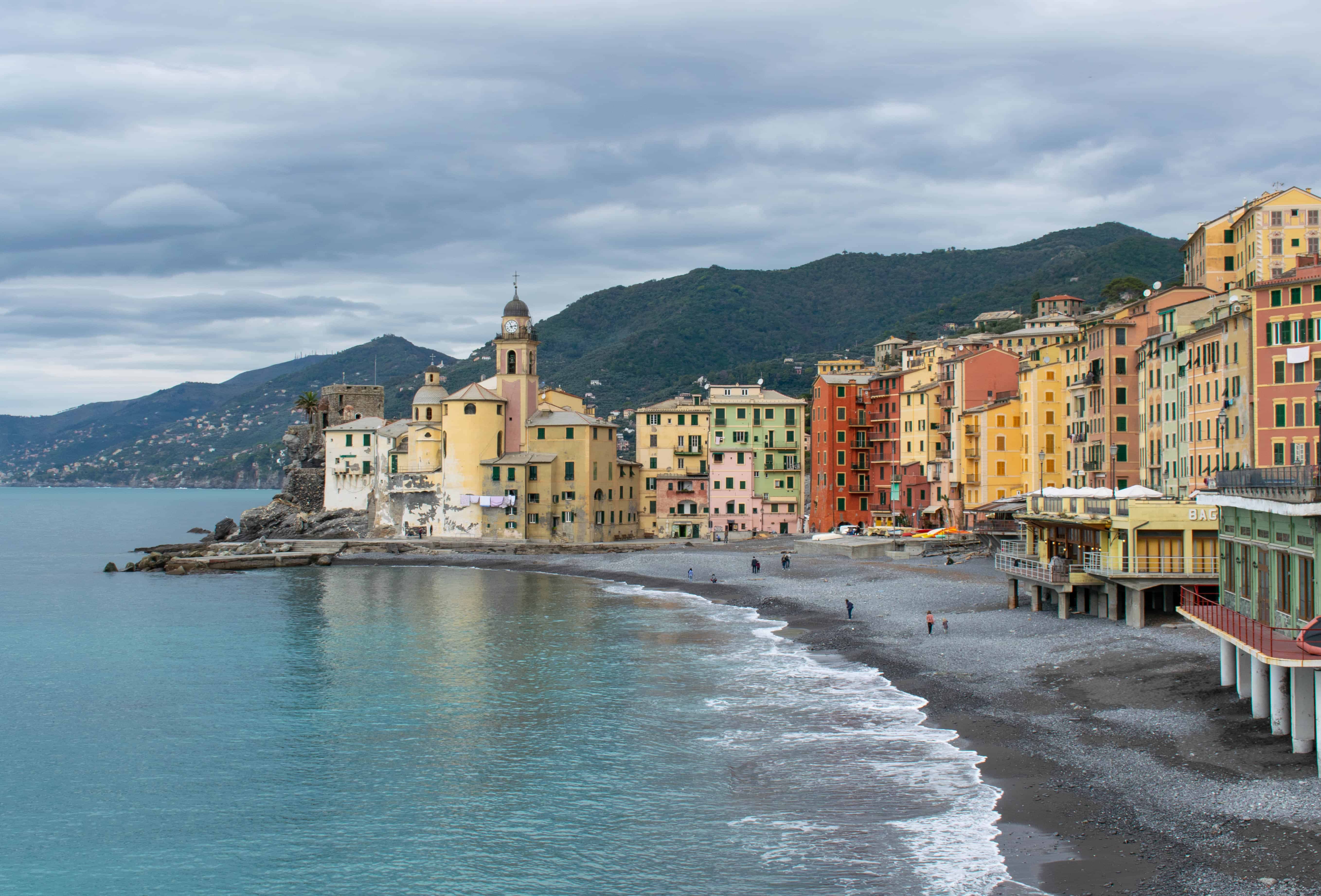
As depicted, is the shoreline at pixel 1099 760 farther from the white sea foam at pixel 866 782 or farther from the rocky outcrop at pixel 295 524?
the rocky outcrop at pixel 295 524

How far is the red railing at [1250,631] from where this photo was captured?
25.5 m

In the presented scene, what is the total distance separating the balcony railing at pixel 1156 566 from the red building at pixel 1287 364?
25.1ft

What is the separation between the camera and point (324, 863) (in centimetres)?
2694

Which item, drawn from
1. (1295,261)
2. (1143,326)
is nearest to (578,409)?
(1143,326)

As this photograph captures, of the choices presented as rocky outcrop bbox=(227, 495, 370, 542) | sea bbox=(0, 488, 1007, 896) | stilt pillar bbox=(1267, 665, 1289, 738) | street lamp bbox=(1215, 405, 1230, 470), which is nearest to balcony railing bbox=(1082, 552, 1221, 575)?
sea bbox=(0, 488, 1007, 896)

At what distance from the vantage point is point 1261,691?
98.3 ft

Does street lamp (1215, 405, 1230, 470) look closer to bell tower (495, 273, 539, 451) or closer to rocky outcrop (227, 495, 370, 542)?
bell tower (495, 273, 539, 451)

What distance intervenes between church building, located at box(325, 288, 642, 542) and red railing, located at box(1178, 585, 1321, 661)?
72898mm

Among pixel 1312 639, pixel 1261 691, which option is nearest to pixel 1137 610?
pixel 1261 691

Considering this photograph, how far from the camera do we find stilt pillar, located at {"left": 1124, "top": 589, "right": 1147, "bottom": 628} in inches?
1741

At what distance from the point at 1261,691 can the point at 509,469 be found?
267 feet

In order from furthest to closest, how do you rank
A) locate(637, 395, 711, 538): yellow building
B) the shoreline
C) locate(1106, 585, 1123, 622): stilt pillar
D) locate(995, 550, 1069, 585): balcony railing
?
1. locate(637, 395, 711, 538): yellow building
2. locate(995, 550, 1069, 585): balcony railing
3. locate(1106, 585, 1123, 622): stilt pillar
4. the shoreline

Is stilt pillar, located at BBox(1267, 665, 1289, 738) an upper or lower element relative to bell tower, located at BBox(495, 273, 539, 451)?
lower

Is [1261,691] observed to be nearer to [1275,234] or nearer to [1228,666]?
[1228,666]
